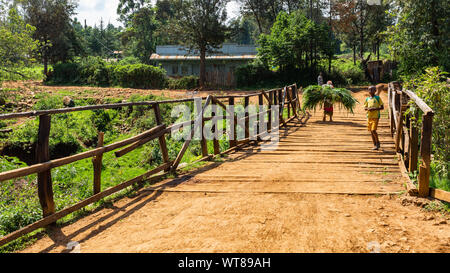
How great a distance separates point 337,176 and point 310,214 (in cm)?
198

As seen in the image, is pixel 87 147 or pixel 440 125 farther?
pixel 87 147

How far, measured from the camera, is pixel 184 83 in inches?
1288

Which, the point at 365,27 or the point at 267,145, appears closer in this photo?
the point at 267,145

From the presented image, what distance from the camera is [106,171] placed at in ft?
46.1

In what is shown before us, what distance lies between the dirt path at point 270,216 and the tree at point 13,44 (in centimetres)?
1515

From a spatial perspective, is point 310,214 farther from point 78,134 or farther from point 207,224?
point 78,134

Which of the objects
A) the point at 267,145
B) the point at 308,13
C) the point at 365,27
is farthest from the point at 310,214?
the point at 308,13

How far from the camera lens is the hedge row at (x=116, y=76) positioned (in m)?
32.3

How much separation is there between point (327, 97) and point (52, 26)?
35927mm

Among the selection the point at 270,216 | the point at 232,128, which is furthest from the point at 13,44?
the point at 270,216

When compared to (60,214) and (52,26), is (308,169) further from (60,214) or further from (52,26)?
(52,26)

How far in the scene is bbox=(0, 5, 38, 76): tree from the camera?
56.2ft

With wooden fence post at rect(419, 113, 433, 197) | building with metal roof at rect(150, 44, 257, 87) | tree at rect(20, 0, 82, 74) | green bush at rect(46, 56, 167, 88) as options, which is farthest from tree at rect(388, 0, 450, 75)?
tree at rect(20, 0, 82, 74)

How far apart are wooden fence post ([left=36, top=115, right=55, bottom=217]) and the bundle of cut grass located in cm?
1099
